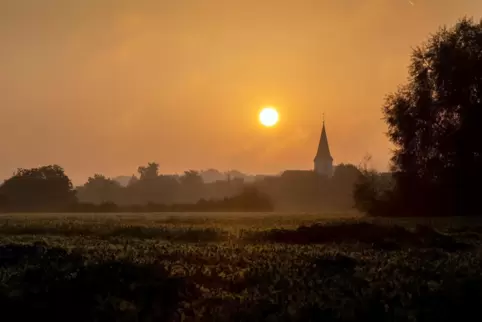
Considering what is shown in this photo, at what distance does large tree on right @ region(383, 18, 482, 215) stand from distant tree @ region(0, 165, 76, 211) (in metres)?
62.2

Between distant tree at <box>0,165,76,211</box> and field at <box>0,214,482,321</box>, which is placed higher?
distant tree at <box>0,165,76,211</box>

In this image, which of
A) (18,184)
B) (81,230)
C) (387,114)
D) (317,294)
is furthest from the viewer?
(18,184)

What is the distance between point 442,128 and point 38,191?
2843 inches

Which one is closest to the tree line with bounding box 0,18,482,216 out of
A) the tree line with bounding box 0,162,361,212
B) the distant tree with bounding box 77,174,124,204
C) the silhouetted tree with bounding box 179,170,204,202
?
the tree line with bounding box 0,162,361,212

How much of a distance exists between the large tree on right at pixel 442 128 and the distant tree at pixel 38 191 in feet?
204

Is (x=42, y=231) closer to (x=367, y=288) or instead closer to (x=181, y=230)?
(x=181, y=230)

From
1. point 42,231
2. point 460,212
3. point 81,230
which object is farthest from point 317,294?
point 460,212

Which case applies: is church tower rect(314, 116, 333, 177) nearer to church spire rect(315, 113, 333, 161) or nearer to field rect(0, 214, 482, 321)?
church spire rect(315, 113, 333, 161)

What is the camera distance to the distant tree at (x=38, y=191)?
10031cm

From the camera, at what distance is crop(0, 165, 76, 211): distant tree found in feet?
329

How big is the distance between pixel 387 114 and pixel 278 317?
42.0 meters

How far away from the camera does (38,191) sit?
4050 inches

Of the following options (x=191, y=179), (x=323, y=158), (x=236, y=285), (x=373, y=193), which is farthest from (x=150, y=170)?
(x=236, y=285)

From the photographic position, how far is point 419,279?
14.9 meters
